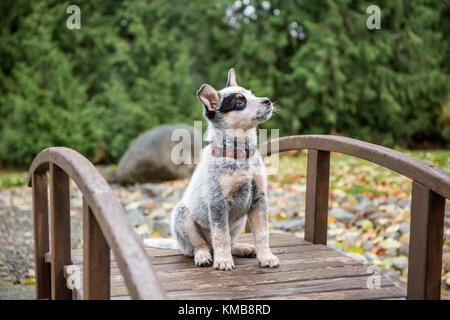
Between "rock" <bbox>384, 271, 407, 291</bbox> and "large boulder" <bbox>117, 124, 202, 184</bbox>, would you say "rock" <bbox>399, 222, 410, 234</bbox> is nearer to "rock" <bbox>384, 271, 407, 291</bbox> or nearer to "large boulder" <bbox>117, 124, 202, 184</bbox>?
"rock" <bbox>384, 271, 407, 291</bbox>

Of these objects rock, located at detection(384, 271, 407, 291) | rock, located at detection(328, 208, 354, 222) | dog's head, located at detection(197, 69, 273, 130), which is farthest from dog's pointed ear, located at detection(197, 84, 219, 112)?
rock, located at detection(328, 208, 354, 222)

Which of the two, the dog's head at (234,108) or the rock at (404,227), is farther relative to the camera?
the rock at (404,227)

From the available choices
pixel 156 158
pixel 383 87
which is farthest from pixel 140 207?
pixel 383 87

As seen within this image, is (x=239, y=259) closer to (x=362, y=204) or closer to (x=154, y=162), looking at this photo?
(x=362, y=204)

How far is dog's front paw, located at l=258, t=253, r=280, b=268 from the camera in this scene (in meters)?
2.64

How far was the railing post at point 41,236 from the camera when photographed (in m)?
3.41

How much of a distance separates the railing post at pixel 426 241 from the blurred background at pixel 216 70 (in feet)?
24.8

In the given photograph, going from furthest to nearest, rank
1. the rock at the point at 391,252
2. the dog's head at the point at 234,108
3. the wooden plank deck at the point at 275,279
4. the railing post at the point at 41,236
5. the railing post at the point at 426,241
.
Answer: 1. the rock at the point at 391,252
2. the railing post at the point at 41,236
3. the dog's head at the point at 234,108
4. the wooden plank deck at the point at 275,279
5. the railing post at the point at 426,241

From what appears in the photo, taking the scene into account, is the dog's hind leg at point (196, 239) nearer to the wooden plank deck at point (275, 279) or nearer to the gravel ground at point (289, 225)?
the wooden plank deck at point (275, 279)

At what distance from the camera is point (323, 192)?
3082mm

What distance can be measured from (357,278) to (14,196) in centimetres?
700

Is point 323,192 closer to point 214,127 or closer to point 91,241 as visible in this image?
point 214,127

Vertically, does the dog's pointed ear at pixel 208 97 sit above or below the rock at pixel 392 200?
above

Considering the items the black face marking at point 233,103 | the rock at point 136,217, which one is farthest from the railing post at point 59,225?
the rock at point 136,217
